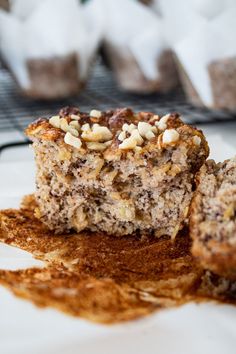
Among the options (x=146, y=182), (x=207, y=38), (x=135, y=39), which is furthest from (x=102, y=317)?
(x=135, y=39)

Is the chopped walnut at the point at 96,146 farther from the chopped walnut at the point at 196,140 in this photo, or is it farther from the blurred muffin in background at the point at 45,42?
the blurred muffin in background at the point at 45,42

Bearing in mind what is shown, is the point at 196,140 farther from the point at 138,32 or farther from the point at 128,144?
the point at 138,32

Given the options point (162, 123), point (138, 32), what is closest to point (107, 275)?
point (162, 123)

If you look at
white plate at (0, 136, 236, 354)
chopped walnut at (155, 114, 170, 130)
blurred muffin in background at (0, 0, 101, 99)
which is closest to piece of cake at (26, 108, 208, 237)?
chopped walnut at (155, 114, 170, 130)

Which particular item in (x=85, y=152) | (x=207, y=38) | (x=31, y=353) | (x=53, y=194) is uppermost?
(x=207, y=38)

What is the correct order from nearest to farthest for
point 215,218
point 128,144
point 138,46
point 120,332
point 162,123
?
point 120,332 < point 215,218 < point 128,144 < point 162,123 < point 138,46

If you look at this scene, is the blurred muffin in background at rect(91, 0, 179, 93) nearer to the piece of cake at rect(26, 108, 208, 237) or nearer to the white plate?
the piece of cake at rect(26, 108, 208, 237)

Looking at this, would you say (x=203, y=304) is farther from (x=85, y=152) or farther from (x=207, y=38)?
(x=207, y=38)
